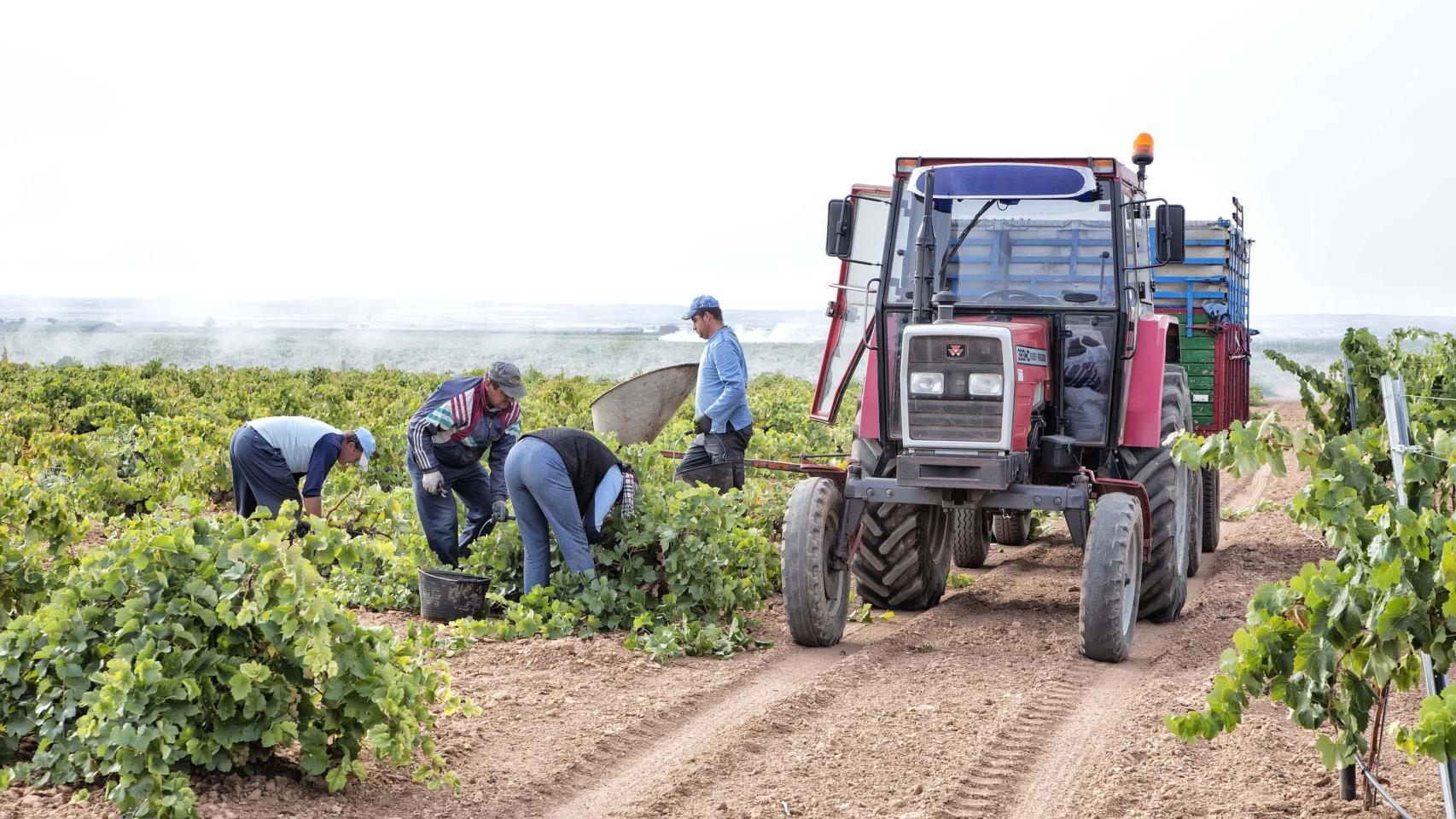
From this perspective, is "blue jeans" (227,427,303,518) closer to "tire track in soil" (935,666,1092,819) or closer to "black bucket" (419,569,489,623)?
"black bucket" (419,569,489,623)

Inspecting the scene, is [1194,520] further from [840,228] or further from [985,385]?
[840,228]

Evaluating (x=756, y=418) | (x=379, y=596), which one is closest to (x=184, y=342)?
(x=756, y=418)

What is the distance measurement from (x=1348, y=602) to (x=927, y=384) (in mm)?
3102

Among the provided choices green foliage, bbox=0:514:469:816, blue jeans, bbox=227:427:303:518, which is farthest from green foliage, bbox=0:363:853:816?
blue jeans, bbox=227:427:303:518

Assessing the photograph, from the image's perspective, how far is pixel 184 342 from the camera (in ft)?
271

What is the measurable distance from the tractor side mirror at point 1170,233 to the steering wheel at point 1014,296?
702mm

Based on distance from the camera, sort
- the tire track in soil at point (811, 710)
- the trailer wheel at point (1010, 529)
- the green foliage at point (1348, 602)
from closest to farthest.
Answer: the green foliage at point (1348, 602), the tire track in soil at point (811, 710), the trailer wheel at point (1010, 529)

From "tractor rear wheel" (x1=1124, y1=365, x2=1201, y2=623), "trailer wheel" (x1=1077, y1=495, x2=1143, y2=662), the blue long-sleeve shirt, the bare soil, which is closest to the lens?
the bare soil

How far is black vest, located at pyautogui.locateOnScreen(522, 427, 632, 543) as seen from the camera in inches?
263

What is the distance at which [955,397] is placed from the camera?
641cm

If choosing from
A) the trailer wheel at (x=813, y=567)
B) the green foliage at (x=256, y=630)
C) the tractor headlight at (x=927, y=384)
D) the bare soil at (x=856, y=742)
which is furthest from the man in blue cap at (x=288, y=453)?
the tractor headlight at (x=927, y=384)

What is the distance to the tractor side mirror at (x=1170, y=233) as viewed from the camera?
645 centimetres

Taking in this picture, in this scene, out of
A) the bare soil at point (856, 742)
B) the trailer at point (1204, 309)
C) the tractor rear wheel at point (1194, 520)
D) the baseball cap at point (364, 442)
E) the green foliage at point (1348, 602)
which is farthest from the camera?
the trailer at point (1204, 309)

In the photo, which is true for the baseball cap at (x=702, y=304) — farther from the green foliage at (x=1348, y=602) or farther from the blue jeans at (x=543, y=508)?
the green foliage at (x=1348, y=602)
